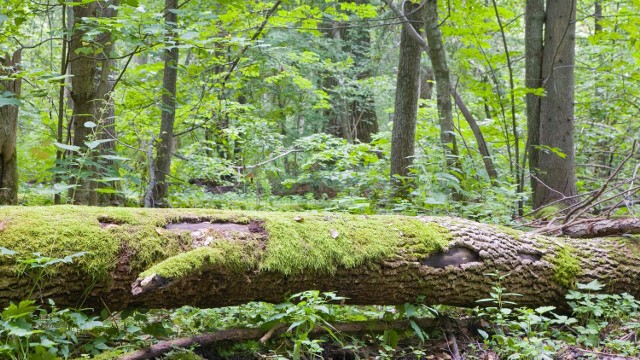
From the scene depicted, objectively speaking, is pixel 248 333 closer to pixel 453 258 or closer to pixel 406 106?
pixel 453 258

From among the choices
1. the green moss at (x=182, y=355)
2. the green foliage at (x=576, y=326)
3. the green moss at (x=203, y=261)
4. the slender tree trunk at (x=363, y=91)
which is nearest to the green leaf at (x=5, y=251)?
the green moss at (x=203, y=261)

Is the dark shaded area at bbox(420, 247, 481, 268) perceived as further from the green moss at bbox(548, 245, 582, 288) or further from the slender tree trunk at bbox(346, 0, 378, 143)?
the slender tree trunk at bbox(346, 0, 378, 143)

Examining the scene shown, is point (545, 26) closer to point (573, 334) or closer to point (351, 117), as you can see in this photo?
point (573, 334)

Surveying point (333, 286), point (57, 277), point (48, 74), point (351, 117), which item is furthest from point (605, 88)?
point (57, 277)

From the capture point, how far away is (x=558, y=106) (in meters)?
6.63

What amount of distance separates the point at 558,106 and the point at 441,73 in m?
1.76

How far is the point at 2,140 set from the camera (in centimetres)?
419

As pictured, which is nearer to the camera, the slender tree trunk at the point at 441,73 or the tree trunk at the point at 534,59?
the slender tree trunk at the point at 441,73

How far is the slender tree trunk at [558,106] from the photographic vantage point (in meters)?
6.57

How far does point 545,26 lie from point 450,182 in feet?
11.0

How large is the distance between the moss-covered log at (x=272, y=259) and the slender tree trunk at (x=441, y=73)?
7.44 ft

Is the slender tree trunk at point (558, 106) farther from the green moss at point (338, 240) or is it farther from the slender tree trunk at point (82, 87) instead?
the slender tree trunk at point (82, 87)

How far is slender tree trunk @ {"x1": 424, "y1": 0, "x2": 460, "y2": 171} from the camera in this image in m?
5.98

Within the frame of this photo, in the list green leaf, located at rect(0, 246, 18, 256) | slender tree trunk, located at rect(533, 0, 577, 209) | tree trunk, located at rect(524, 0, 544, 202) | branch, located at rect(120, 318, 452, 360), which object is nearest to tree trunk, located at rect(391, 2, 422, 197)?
tree trunk, located at rect(524, 0, 544, 202)
